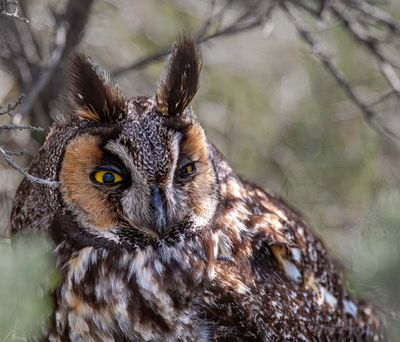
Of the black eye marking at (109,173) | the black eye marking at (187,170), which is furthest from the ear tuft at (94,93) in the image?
the black eye marking at (187,170)

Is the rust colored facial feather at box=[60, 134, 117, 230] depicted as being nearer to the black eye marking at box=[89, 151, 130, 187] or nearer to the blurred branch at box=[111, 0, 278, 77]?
the black eye marking at box=[89, 151, 130, 187]

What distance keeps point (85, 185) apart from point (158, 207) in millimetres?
218

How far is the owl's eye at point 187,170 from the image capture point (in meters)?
2.27

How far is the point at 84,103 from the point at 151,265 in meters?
0.52

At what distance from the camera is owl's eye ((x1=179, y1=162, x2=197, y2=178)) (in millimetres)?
2273

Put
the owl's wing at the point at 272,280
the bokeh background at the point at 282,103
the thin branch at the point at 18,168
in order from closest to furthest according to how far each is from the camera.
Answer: the thin branch at the point at 18,168 < the owl's wing at the point at 272,280 < the bokeh background at the point at 282,103

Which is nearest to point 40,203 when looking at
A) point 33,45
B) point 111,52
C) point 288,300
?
point 288,300

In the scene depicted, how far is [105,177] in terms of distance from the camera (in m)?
2.21

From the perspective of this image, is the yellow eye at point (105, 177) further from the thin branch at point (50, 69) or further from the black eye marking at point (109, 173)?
the thin branch at point (50, 69)

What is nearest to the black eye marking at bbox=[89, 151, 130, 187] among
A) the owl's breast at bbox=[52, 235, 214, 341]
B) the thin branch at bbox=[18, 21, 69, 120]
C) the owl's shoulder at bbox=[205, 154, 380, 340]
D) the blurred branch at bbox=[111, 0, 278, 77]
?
the owl's breast at bbox=[52, 235, 214, 341]

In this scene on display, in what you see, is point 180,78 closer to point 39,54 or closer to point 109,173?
point 109,173

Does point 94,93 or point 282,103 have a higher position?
point 94,93

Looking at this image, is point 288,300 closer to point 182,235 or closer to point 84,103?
point 182,235

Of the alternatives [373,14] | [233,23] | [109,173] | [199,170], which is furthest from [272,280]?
[373,14]
